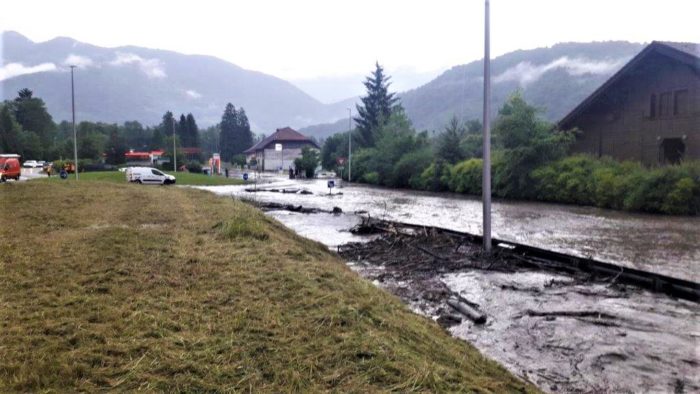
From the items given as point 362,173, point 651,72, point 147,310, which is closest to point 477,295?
point 147,310

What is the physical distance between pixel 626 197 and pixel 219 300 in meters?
29.0

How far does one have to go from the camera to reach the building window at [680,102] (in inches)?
1224

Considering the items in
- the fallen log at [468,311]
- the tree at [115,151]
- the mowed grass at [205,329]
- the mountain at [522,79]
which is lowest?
the fallen log at [468,311]

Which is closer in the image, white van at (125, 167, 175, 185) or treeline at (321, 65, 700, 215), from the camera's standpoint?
treeline at (321, 65, 700, 215)

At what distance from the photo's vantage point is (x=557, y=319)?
8375 mm

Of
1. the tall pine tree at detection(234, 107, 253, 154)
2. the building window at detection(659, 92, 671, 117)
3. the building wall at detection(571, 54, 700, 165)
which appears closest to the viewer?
the building wall at detection(571, 54, 700, 165)

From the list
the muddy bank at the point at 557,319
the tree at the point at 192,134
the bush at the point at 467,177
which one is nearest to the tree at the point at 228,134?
the tree at the point at 192,134

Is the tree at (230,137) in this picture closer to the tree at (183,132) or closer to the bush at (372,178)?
the tree at (183,132)

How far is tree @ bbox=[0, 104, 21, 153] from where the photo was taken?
72.1 m

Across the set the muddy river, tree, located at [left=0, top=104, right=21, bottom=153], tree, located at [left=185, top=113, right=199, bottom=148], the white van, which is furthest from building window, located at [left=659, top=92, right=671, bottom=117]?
tree, located at [left=185, top=113, right=199, bottom=148]

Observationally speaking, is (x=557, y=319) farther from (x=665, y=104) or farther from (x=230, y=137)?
(x=230, y=137)

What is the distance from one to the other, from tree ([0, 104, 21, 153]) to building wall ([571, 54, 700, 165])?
7117 centimetres

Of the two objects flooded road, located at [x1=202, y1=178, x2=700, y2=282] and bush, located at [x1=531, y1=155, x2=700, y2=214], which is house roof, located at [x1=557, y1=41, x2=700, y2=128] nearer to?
bush, located at [x1=531, y1=155, x2=700, y2=214]

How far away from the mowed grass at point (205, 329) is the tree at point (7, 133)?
7673 cm
